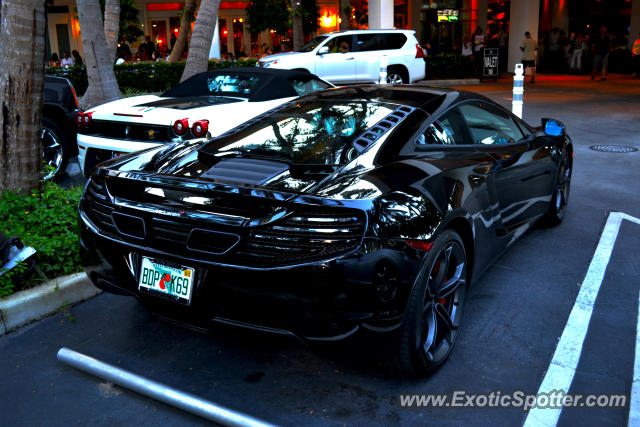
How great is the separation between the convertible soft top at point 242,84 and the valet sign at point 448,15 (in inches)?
950

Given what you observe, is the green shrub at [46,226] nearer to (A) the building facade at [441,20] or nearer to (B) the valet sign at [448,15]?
(A) the building facade at [441,20]

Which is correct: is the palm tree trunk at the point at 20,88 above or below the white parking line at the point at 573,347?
above

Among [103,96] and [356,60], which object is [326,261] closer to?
[103,96]

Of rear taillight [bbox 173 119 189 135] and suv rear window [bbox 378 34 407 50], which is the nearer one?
rear taillight [bbox 173 119 189 135]

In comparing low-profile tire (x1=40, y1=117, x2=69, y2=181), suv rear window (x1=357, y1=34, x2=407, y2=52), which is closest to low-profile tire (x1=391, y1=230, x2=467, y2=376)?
low-profile tire (x1=40, y1=117, x2=69, y2=181)

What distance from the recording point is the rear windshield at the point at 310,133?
3.59 m

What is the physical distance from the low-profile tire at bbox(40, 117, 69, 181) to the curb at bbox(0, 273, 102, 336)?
3676 millimetres

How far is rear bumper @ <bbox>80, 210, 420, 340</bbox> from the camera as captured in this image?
282 centimetres

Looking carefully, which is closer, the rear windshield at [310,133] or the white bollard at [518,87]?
the rear windshield at [310,133]

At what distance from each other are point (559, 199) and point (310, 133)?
9.88 feet

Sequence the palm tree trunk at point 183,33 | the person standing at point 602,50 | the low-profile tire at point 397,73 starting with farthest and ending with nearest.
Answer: the person standing at point 602,50 < the palm tree trunk at point 183,33 < the low-profile tire at point 397,73

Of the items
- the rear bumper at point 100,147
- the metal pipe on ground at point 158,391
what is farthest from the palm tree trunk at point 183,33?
the metal pipe on ground at point 158,391

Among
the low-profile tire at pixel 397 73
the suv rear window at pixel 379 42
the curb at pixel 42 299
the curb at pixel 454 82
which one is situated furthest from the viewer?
the curb at pixel 454 82

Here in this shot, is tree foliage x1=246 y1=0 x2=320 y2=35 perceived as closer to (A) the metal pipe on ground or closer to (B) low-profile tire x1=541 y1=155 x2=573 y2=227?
(B) low-profile tire x1=541 y1=155 x2=573 y2=227
